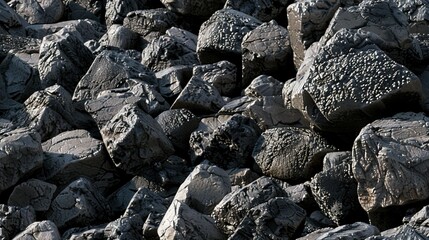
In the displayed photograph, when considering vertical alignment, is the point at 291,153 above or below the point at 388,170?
below

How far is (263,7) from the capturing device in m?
6.81

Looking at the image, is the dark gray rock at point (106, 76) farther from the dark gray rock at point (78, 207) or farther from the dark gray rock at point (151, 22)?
the dark gray rock at point (78, 207)

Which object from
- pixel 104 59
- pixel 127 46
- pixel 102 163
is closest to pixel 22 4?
pixel 127 46

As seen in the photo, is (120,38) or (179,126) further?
(120,38)

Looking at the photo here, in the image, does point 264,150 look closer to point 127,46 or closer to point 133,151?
point 133,151

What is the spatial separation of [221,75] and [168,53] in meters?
0.52

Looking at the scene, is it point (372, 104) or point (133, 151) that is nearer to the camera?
point (372, 104)

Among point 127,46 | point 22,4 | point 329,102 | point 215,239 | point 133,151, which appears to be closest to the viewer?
point 215,239

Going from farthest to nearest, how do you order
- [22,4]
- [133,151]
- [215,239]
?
[22,4], [133,151], [215,239]

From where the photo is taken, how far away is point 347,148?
516cm

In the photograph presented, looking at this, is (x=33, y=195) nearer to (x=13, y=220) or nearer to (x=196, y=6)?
(x=13, y=220)

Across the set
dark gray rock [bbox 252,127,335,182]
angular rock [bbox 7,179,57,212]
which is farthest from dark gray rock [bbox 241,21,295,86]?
angular rock [bbox 7,179,57,212]

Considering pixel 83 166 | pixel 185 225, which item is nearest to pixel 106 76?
pixel 83 166

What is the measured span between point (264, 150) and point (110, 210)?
2.39ft
